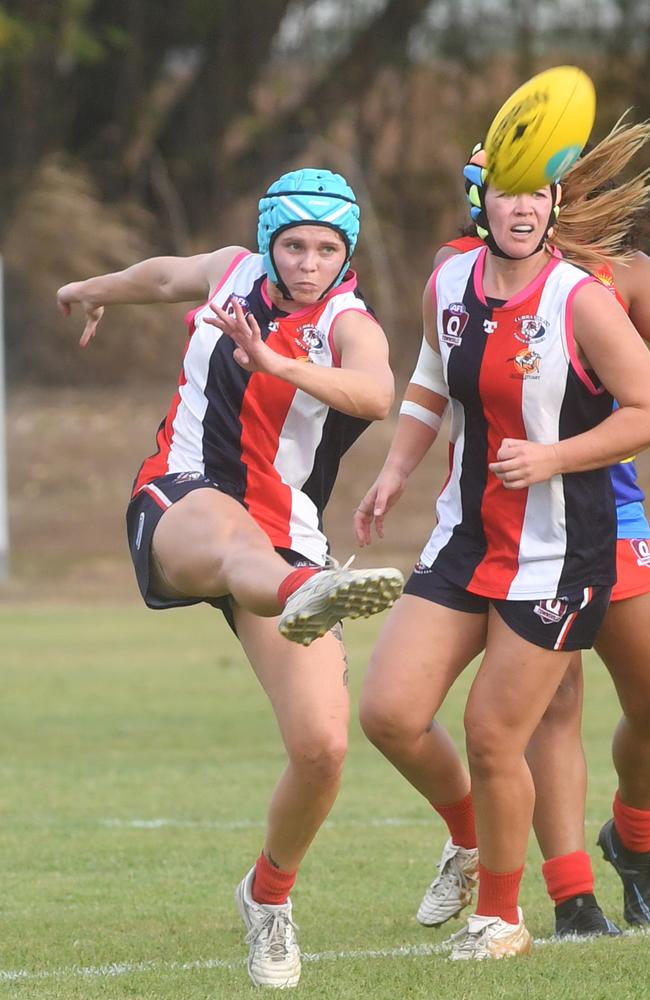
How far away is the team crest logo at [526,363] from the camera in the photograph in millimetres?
4516

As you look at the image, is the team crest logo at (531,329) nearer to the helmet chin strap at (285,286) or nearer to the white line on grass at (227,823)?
the helmet chin strap at (285,286)

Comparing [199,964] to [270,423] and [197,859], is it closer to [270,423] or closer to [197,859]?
[270,423]

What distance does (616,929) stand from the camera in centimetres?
510

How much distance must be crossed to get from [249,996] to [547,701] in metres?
1.12

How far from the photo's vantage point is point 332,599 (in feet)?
13.8

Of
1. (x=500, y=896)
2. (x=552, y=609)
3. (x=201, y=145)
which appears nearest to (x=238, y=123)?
(x=201, y=145)

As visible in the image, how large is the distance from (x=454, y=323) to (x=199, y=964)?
191cm

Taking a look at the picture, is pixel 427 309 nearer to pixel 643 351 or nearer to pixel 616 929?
pixel 643 351

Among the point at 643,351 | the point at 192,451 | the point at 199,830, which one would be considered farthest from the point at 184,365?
the point at 199,830

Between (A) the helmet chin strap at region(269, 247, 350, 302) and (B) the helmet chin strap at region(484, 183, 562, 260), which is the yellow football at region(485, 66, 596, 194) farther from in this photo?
(A) the helmet chin strap at region(269, 247, 350, 302)

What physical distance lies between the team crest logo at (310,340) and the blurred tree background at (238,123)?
20994 millimetres

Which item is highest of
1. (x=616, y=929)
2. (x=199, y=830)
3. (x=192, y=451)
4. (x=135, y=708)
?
(x=192, y=451)

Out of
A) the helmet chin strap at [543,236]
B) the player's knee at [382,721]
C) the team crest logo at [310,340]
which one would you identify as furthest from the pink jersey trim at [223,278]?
the player's knee at [382,721]

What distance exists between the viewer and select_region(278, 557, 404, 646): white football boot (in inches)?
166
